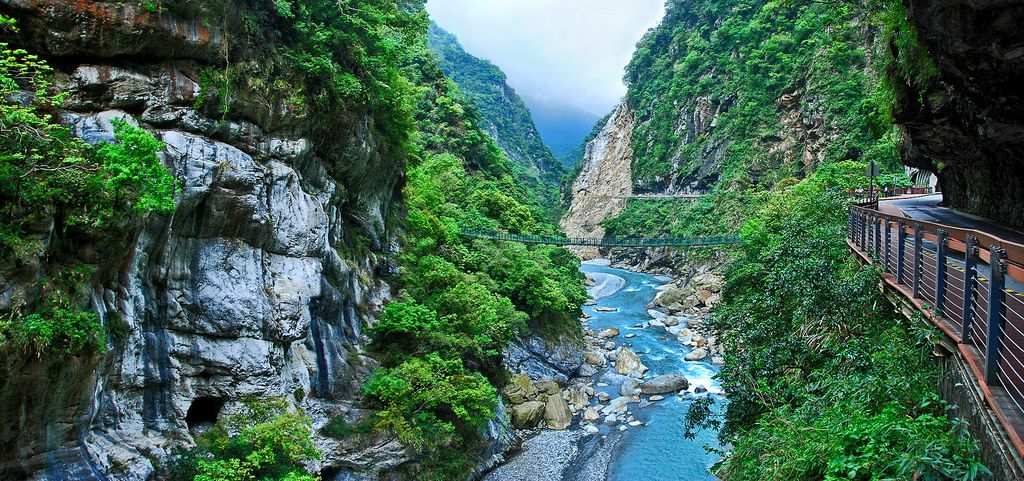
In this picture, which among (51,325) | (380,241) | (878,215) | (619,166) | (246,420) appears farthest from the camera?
(619,166)

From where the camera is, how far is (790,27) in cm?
3775

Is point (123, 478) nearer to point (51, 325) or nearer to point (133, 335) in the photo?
point (133, 335)

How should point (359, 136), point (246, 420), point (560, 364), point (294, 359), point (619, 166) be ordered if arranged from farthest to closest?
point (619, 166), point (560, 364), point (359, 136), point (294, 359), point (246, 420)

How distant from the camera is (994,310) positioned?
300 centimetres

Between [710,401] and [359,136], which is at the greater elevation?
[359,136]

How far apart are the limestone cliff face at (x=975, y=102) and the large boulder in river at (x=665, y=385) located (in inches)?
333

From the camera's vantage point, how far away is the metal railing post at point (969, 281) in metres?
3.46

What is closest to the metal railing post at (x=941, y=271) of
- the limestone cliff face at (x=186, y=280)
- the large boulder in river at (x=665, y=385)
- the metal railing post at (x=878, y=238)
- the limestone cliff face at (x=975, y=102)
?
the limestone cliff face at (x=975, y=102)

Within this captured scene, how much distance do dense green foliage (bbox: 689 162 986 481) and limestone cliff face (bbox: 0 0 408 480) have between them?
655 cm

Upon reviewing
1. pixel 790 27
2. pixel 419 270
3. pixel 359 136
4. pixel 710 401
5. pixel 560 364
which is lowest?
pixel 560 364

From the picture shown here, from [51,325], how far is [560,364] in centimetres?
1427

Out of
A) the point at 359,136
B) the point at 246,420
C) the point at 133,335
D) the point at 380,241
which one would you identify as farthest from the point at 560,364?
the point at 133,335

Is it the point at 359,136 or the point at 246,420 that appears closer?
the point at 246,420

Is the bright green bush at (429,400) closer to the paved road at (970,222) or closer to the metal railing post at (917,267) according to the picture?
the metal railing post at (917,267)
